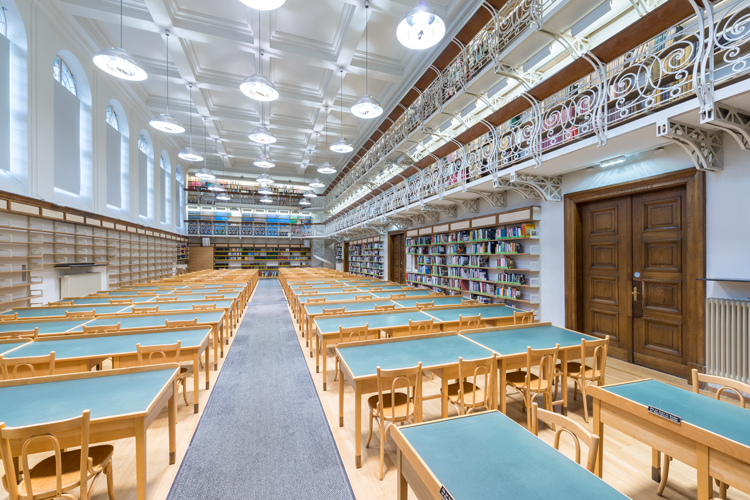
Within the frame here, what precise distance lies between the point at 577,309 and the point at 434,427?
185 inches

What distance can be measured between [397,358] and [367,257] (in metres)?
12.6

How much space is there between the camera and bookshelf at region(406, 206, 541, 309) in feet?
18.8

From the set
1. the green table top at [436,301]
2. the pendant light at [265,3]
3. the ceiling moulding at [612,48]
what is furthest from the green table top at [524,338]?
the pendant light at [265,3]

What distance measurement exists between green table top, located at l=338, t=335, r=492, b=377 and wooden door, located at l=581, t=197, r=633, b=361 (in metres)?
3.14

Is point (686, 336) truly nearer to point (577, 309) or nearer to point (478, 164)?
point (577, 309)

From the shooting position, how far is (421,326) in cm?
384

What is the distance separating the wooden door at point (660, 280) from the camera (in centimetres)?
375

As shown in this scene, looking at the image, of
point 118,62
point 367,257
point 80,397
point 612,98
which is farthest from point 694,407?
point 367,257

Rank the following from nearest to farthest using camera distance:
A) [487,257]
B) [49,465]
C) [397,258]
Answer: [49,465] < [487,257] < [397,258]

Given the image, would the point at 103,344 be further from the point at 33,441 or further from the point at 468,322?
the point at 468,322

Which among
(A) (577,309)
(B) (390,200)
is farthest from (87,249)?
(A) (577,309)

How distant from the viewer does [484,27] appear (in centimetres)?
528

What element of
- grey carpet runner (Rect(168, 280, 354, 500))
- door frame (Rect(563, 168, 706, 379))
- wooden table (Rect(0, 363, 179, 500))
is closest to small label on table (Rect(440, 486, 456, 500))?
grey carpet runner (Rect(168, 280, 354, 500))

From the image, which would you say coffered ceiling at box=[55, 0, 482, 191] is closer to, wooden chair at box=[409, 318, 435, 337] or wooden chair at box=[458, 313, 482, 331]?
wooden chair at box=[458, 313, 482, 331]
